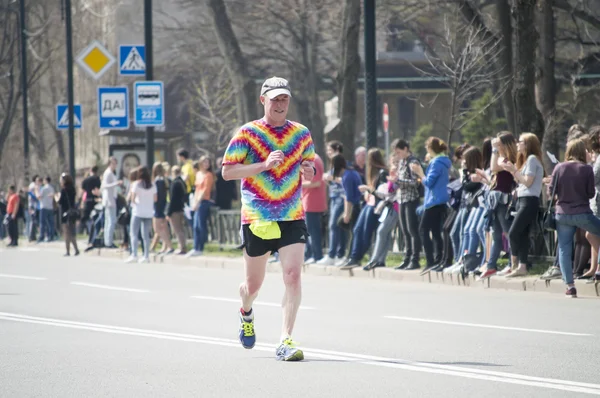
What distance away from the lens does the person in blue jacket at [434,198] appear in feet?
60.8

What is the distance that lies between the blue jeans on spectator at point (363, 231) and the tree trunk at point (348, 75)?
6.89 meters

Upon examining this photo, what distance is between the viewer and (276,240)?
32.5 ft

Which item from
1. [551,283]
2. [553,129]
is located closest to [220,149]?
[553,129]

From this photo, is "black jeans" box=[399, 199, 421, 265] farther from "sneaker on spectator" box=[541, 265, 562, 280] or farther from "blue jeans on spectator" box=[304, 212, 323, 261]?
"sneaker on spectator" box=[541, 265, 562, 280]

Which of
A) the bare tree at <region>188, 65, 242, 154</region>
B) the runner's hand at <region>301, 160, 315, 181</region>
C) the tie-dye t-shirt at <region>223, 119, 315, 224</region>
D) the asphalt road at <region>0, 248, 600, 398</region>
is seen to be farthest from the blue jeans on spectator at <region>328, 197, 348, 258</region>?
the bare tree at <region>188, 65, 242, 154</region>

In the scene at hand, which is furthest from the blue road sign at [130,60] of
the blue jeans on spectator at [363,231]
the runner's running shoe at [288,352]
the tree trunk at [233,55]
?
the runner's running shoe at [288,352]

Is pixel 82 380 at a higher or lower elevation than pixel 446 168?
lower

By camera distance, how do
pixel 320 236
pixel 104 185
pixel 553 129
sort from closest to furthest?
pixel 320 236, pixel 553 129, pixel 104 185

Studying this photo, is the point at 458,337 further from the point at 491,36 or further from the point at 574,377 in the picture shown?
the point at 491,36

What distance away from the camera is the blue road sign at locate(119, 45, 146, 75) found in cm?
2867

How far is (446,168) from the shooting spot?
18562mm

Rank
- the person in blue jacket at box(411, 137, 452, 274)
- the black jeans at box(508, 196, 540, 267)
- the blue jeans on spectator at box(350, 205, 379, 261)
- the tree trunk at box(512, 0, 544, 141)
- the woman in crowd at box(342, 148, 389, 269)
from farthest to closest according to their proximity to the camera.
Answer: the tree trunk at box(512, 0, 544, 141)
the blue jeans on spectator at box(350, 205, 379, 261)
the woman in crowd at box(342, 148, 389, 269)
the person in blue jacket at box(411, 137, 452, 274)
the black jeans at box(508, 196, 540, 267)

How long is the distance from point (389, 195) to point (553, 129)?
6686 mm

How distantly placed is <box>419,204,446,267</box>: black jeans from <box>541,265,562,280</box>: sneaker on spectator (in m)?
2.58
